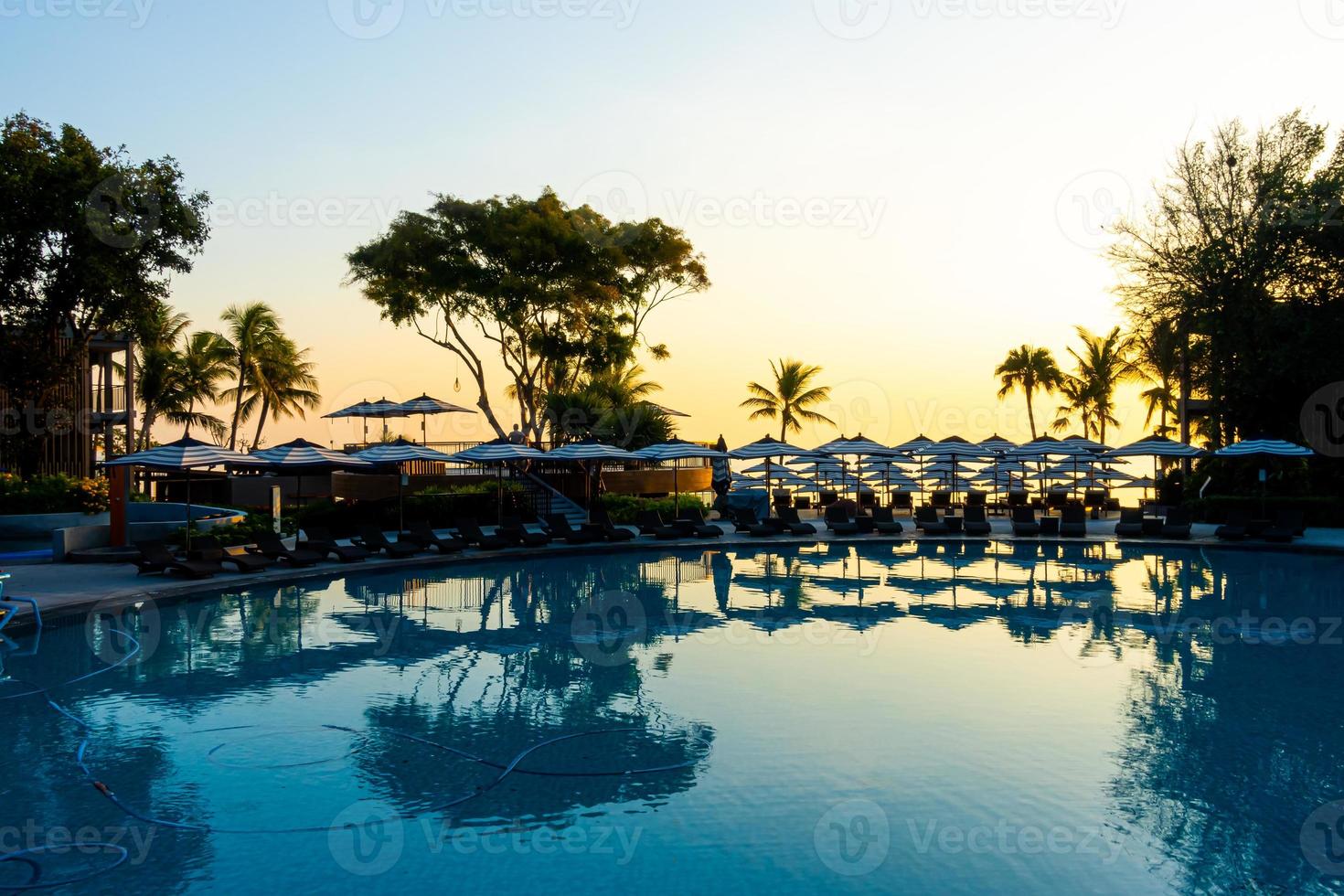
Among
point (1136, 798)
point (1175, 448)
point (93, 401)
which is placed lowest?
point (1136, 798)

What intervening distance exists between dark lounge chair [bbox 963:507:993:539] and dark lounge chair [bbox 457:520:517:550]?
37.4 feet

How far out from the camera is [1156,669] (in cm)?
1018

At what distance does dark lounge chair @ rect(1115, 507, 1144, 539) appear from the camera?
75.1 ft

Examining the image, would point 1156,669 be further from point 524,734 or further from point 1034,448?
point 1034,448

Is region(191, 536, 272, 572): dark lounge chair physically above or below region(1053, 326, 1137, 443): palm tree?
below

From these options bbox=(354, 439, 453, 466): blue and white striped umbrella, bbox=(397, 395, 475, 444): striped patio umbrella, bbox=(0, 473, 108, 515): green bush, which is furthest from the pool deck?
bbox=(397, 395, 475, 444): striped patio umbrella

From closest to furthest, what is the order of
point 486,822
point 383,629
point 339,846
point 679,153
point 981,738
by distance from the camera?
point 339,846 → point 486,822 → point 981,738 → point 383,629 → point 679,153

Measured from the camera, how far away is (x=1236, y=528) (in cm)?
2142

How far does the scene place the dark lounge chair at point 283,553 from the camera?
17.5 m

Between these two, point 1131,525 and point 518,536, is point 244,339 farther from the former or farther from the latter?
point 1131,525

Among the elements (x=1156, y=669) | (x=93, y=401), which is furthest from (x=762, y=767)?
(x=93, y=401)

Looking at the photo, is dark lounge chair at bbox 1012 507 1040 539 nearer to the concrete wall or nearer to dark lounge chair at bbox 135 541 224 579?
dark lounge chair at bbox 135 541 224 579

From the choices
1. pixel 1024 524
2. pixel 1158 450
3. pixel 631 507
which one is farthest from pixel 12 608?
pixel 1158 450

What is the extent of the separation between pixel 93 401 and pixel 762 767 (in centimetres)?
3240
